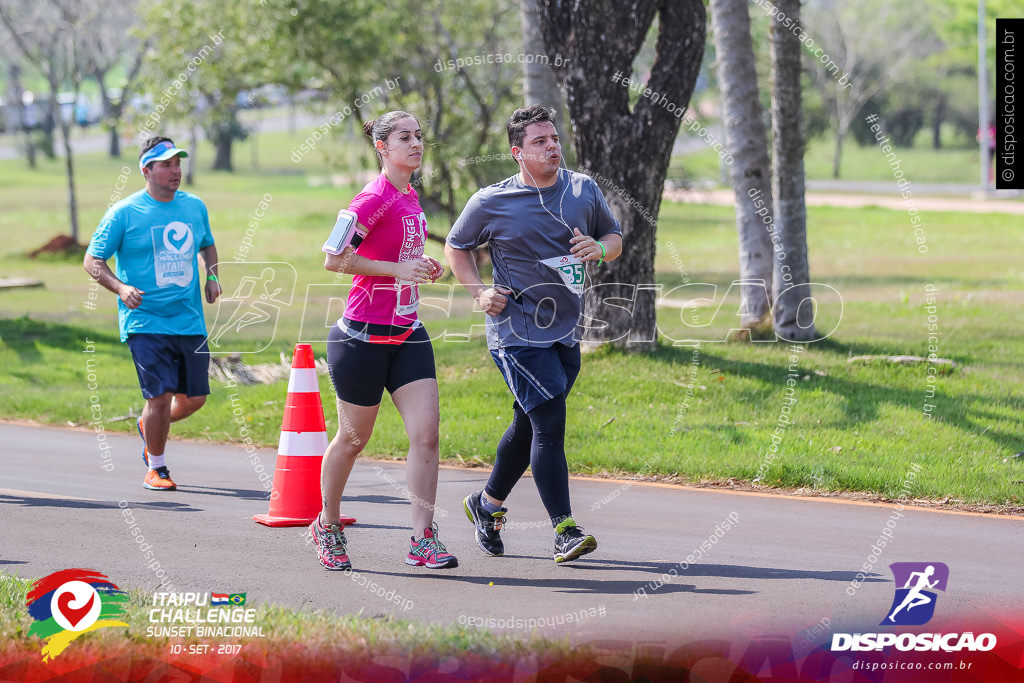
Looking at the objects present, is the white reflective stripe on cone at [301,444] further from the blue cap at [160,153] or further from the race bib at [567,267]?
the blue cap at [160,153]

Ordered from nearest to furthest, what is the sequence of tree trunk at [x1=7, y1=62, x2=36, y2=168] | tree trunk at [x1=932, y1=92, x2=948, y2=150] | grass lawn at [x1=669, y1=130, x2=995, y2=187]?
grass lawn at [x1=669, y1=130, x2=995, y2=187] < tree trunk at [x1=7, y1=62, x2=36, y2=168] < tree trunk at [x1=932, y1=92, x2=948, y2=150]

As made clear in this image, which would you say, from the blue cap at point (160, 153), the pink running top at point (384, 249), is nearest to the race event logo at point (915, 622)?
the pink running top at point (384, 249)

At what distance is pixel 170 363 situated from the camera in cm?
795

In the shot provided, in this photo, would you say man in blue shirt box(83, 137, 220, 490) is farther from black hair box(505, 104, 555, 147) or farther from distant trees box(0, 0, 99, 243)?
distant trees box(0, 0, 99, 243)

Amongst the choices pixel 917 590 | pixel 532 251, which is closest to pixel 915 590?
pixel 917 590

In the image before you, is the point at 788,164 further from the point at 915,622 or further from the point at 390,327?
the point at 915,622

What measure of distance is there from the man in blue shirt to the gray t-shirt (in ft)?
8.75

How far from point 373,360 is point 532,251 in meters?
0.93

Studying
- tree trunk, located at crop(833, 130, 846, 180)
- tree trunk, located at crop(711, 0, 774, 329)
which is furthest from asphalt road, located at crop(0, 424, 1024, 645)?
tree trunk, located at crop(833, 130, 846, 180)

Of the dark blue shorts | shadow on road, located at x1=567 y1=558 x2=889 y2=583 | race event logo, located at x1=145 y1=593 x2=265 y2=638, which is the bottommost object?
shadow on road, located at x1=567 y1=558 x2=889 y2=583

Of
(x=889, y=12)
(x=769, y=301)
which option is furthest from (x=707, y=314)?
(x=889, y=12)

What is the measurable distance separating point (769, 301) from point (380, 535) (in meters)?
7.73

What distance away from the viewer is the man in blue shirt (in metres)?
7.88

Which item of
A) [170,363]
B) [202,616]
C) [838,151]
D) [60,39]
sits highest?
[60,39]
